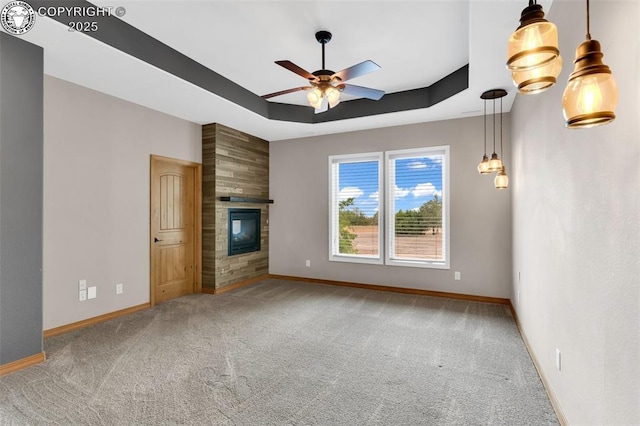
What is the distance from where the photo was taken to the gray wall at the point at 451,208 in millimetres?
4750

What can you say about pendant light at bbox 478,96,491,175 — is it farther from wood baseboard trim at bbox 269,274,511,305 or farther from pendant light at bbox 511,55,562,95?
pendant light at bbox 511,55,562,95

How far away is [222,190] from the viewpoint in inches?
211

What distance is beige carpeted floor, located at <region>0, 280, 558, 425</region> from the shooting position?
2164 mm

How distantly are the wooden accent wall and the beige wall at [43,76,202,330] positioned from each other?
70cm

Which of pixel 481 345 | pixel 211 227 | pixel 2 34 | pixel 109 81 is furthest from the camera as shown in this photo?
pixel 211 227

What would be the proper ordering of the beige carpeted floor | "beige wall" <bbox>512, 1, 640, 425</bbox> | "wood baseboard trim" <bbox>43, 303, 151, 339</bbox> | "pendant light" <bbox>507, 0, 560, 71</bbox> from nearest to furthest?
"pendant light" <bbox>507, 0, 560, 71</bbox>, "beige wall" <bbox>512, 1, 640, 425</bbox>, the beige carpeted floor, "wood baseboard trim" <bbox>43, 303, 151, 339</bbox>

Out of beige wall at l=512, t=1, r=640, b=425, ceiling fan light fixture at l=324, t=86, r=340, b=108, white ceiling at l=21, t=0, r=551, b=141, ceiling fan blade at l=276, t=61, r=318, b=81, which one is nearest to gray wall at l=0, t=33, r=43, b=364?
white ceiling at l=21, t=0, r=551, b=141

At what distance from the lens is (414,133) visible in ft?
17.2

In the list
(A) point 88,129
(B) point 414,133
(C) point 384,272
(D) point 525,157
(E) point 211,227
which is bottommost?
(C) point 384,272

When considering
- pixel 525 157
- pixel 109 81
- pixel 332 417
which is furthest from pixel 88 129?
pixel 525 157

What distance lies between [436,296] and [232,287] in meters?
3.33

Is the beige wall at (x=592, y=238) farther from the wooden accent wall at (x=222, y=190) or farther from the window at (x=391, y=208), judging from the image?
the wooden accent wall at (x=222, y=190)

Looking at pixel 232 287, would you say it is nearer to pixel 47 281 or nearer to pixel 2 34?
pixel 47 281

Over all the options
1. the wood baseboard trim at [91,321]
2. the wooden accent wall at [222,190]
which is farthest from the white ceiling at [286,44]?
the wood baseboard trim at [91,321]
